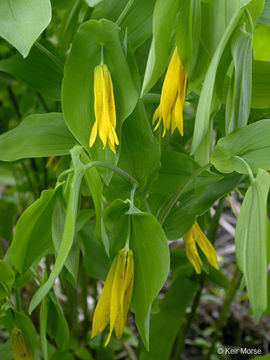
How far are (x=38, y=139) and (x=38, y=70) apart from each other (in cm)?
13

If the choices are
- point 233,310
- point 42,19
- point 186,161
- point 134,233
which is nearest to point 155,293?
point 134,233

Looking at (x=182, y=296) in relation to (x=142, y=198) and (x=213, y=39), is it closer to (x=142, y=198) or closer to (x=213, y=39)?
(x=142, y=198)

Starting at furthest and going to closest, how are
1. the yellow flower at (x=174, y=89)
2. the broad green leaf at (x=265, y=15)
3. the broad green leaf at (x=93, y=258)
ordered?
the broad green leaf at (x=93, y=258)
the broad green leaf at (x=265, y=15)
the yellow flower at (x=174, y=89)

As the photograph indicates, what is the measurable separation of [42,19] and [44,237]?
0.26 m

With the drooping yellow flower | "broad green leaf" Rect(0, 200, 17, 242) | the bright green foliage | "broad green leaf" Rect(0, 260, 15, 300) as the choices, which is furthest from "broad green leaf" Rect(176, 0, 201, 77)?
"broad green leaf" Rect(0, 200, 17, 242)

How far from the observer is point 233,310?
1481 mm

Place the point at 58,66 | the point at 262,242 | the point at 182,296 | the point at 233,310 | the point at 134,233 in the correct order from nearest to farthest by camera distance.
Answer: the point at 262,242, the point at 134,233, the point at 58,66, the point at 182,296, the point at 233,310

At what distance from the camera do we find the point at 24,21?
48 cm

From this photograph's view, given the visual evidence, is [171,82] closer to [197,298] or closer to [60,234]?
[60,234]

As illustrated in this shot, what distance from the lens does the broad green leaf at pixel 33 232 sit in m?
0.52

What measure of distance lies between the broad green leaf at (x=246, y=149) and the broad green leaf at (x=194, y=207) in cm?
15

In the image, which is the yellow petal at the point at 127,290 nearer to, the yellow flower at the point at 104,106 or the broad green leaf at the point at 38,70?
the yellow flower at the point at 104,106

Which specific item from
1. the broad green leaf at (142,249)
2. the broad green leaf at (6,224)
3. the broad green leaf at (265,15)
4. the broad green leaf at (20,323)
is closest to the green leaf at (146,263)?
the broad green leaf at (142,249)


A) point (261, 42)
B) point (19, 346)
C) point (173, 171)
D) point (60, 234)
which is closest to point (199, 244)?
point (173, 171)
